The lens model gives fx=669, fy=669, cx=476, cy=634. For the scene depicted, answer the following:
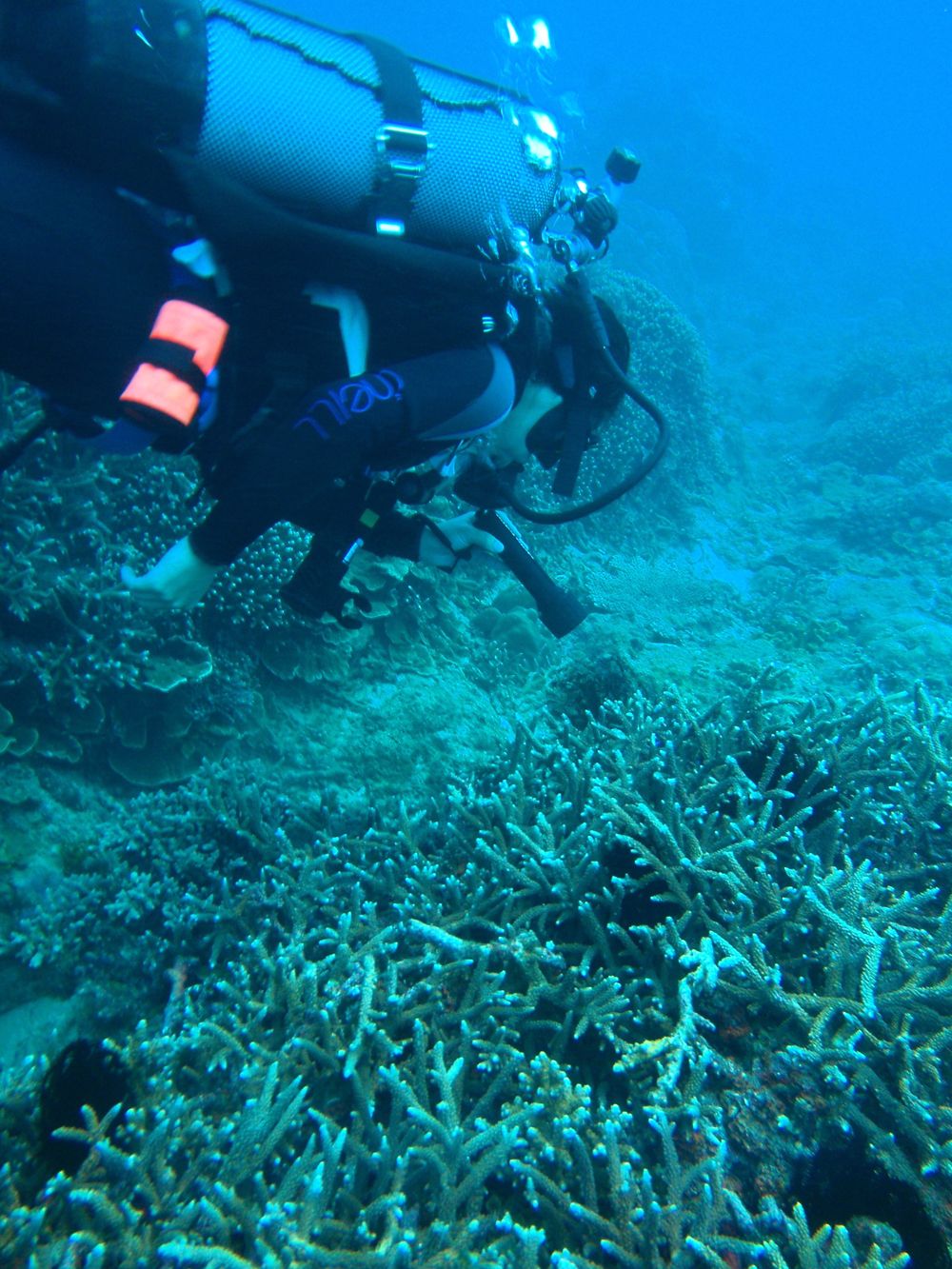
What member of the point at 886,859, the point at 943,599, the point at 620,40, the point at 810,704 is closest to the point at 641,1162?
the point at 886,859

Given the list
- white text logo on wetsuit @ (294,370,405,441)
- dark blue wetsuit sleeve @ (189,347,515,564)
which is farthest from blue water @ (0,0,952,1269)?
white text logo on wetsuit @ (294,370,405,441)

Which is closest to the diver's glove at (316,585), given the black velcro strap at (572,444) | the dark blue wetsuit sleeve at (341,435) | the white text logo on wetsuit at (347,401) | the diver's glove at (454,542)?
the dark blue wetsuit sleeve at (341,435)

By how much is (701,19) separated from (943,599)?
213ft

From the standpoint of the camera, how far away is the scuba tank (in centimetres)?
185

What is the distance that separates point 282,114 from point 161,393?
98 cm

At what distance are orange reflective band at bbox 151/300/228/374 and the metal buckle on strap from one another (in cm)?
79

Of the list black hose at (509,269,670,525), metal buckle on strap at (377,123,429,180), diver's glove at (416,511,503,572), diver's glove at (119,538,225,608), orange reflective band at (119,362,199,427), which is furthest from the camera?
diver's glove at (416,511,503,572)

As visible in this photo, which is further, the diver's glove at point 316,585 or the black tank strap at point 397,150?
the diver's glove at point 316,585

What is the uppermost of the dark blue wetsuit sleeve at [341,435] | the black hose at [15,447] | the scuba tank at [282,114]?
the scuba tank at [282,114]

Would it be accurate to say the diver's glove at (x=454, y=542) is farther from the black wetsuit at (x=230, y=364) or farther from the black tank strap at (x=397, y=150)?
the black tank strap at (x=397, y=150)

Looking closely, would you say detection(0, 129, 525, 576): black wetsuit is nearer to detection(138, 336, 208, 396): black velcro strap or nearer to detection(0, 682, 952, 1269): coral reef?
detection(138, 336, 208, 396): black velcro strap

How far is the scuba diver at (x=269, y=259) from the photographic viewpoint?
6.25 feet

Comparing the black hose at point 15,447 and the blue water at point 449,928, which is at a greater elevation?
the black hose at point 15,447

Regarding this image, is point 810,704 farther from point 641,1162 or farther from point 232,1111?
point 232,1111
